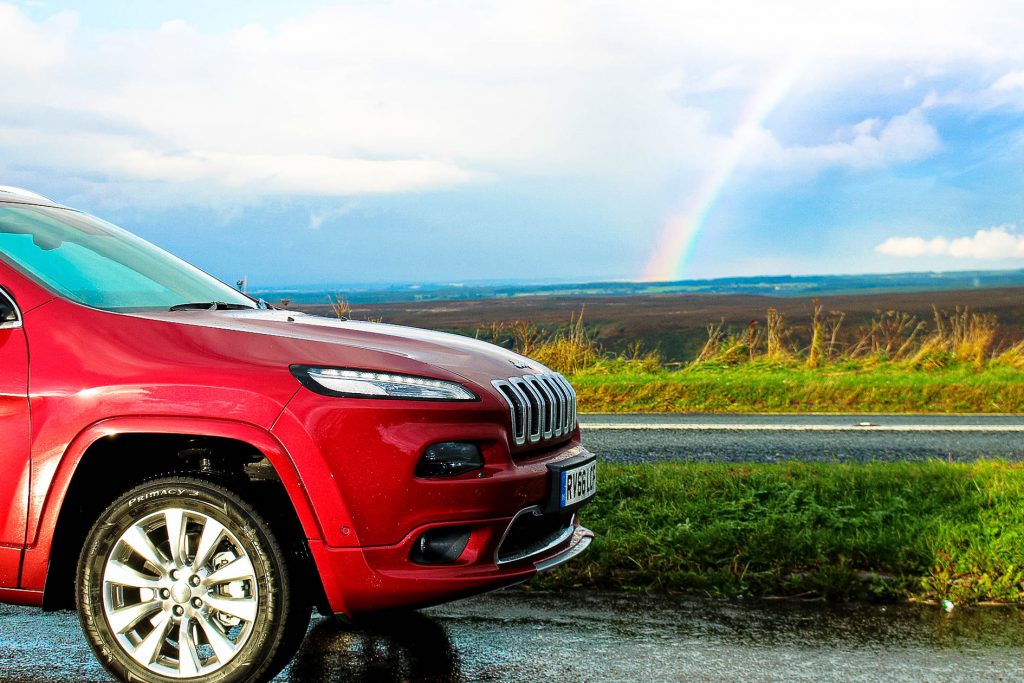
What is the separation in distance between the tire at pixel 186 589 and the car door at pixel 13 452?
0.24 m

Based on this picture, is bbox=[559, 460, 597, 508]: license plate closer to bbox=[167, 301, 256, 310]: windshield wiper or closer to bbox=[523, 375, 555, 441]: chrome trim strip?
bbox=[523, 375, 555, 441]: chrome trim strip

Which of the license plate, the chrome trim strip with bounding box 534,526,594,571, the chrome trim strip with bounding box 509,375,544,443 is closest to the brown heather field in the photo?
the chrome trim strip with bounding box 534,526,594,571

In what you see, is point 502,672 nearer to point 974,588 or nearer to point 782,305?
point 974,588

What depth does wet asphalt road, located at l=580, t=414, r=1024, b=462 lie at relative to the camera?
9.38 metres

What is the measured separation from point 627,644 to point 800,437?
6.49 meters

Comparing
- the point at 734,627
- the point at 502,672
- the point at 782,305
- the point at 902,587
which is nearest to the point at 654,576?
the point at 734,627

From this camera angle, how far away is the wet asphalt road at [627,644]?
160 inches

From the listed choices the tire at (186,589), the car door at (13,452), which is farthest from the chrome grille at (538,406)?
the car door at (13,452)

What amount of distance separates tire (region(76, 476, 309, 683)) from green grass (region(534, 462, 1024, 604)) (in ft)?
6.51

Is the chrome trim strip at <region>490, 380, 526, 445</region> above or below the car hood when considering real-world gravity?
below

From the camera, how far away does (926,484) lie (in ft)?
21.7

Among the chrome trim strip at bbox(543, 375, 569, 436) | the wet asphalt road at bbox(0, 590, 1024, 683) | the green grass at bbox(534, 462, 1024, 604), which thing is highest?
the chrome trim strip at bbox(543, 375, 569, 436)

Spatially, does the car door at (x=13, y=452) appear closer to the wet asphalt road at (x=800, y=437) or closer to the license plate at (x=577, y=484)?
the license plate at (x=577, y=484)

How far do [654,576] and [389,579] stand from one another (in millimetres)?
2108
